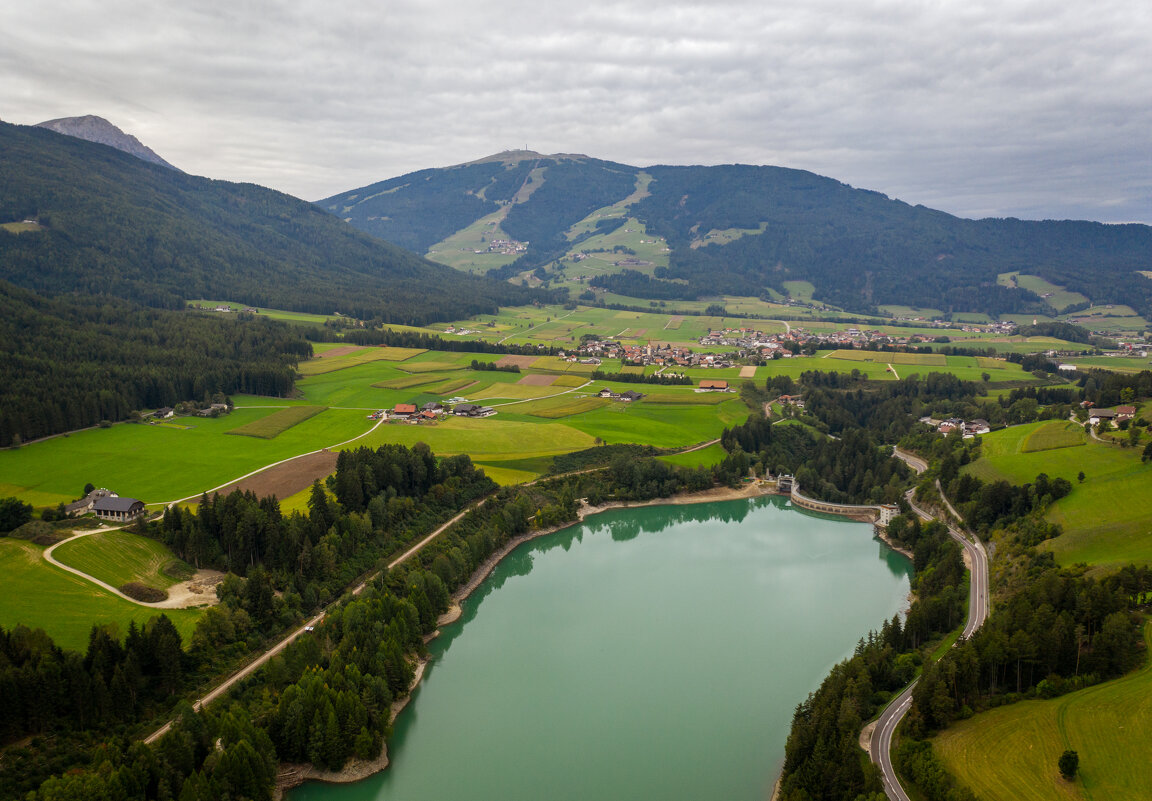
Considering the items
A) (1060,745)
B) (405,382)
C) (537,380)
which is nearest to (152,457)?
(405,382)

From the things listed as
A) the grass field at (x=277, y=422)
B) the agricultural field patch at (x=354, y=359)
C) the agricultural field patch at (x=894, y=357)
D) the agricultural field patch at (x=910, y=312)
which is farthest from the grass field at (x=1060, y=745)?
the agricultural field patch at (x=910, y=312)

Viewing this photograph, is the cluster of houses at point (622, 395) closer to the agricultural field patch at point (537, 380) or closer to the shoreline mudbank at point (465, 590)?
the agricultural field patch at point (537, 380)

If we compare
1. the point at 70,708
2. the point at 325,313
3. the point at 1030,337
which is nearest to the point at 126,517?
the point at 70,708

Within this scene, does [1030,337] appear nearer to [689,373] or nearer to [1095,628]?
[689,373]

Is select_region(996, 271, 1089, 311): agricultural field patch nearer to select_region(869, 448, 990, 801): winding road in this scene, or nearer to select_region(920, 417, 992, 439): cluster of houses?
select_region(920, 417, 992, 439): cluster of houses

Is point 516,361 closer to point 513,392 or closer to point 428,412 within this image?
point 513,392
